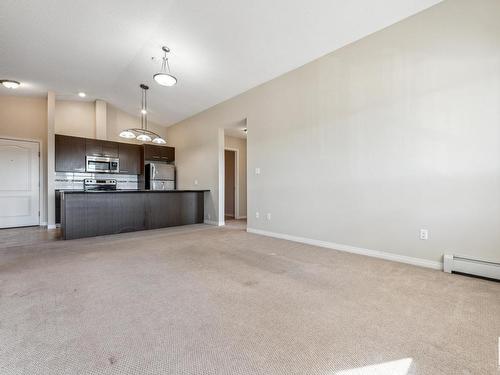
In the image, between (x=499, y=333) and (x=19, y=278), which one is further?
(x=19, y=278)

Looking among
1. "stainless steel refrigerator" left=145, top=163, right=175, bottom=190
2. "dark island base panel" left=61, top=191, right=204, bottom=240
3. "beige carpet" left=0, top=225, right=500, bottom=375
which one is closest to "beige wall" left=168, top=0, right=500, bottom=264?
"beige carpet" left=0, top=225, right=500, bottom=375

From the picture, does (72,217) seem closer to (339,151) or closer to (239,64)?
(239,64)

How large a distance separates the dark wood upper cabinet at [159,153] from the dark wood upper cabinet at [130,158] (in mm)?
317

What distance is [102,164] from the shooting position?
21.0 feet

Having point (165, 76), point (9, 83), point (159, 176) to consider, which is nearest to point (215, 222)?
point (159, 176)

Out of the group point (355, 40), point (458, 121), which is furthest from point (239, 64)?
point (458, 121)

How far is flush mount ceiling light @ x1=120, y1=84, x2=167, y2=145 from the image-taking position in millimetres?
4746

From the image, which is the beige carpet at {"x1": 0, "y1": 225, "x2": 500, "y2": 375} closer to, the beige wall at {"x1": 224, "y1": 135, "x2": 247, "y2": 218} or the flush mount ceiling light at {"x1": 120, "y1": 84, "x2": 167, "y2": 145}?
the flush mount ceiling light at {"x1": 120, "y1": 84, "x2": 167, "y2": 145}

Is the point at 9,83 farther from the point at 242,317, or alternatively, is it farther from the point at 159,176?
the point at 242,317

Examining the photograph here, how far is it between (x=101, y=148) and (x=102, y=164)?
0.43 m

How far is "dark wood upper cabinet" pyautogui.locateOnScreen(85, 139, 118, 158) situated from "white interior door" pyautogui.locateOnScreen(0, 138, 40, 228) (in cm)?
116

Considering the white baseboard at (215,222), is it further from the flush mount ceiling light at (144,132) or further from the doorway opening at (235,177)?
the flush mount ceiling light at (144,132)

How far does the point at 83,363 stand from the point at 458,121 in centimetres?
377

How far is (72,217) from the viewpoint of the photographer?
4203 mm
